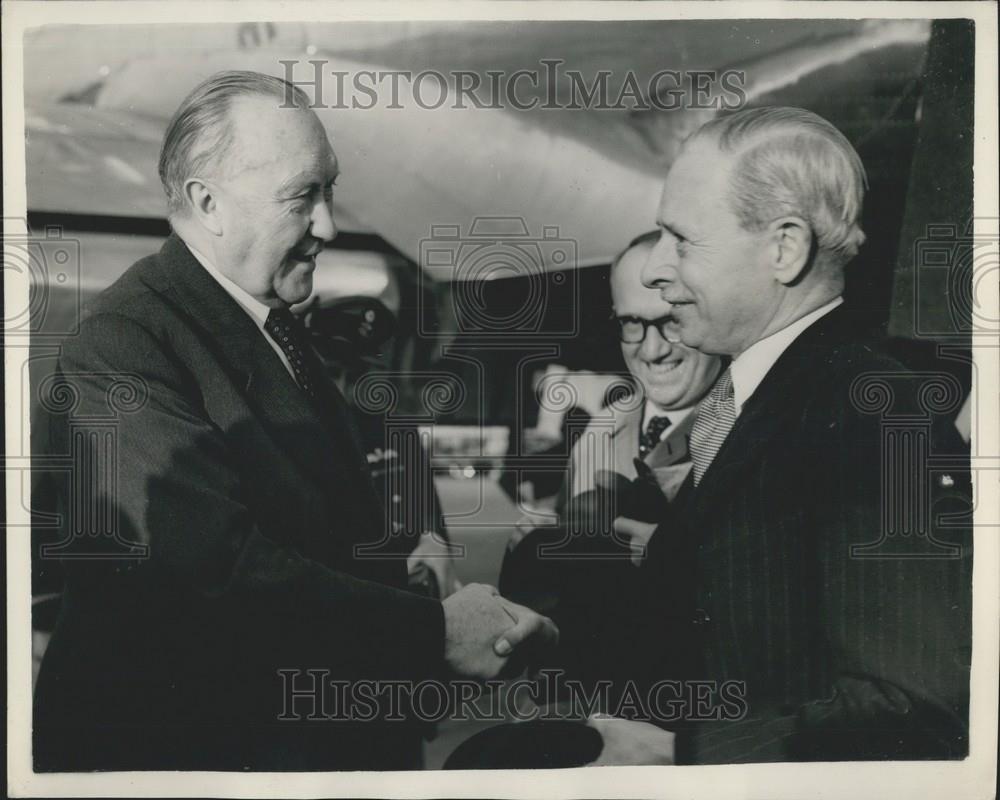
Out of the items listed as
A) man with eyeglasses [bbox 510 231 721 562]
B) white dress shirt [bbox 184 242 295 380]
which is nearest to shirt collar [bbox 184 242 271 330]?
white dress shirt [bbox 184 242 295 380]

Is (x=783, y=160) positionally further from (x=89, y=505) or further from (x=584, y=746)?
(x=89, y=505)

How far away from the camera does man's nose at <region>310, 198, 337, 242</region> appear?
3.17m

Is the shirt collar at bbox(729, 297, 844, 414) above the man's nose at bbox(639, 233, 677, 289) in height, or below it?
below

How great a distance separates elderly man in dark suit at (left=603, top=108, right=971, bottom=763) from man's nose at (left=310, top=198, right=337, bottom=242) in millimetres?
980

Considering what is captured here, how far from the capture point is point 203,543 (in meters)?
3.05

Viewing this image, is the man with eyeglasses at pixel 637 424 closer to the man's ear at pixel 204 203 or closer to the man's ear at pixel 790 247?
the man's ear at pixel 790 247

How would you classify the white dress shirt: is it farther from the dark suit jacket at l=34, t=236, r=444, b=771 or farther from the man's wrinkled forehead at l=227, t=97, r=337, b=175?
the man's wrinkled forehead at l=227, t=97, r=337, b=175

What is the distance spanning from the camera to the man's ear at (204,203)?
3.14 m

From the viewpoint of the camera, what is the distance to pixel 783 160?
10.4 ft

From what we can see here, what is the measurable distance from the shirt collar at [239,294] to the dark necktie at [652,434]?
47.5 inches

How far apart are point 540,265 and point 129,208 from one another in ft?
4.13

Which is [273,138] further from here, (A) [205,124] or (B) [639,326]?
(B) [639,326]

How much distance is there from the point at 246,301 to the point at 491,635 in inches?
49.7

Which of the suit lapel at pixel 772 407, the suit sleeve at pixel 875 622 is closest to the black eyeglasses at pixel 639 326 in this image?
the suit lapel at pixel 772 407
